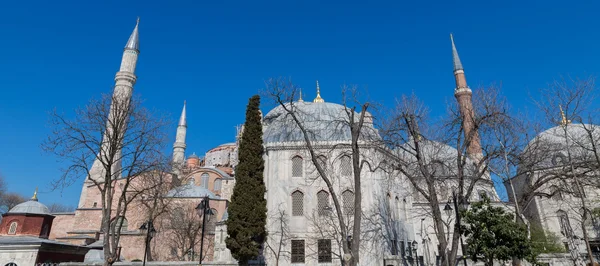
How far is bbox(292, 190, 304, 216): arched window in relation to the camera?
67.2ft

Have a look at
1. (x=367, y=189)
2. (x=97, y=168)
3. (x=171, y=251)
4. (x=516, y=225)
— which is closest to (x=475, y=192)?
(x=367, y=189)

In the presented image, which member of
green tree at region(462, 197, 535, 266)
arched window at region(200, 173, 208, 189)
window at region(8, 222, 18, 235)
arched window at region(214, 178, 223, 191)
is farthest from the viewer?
arched window at region(200, 173, 208, 189)

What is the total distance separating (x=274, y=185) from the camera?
68.9ft

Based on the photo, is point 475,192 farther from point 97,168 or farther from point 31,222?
point 97,168

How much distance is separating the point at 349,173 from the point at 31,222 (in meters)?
18.6

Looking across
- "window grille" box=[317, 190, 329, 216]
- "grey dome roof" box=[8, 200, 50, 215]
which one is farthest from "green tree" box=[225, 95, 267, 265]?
"grey dome roof" box=[8, 200, 50, 215]

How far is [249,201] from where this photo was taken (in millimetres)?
18172

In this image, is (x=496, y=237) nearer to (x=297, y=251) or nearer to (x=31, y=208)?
(x=297, y=251)

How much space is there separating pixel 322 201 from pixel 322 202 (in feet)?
0.18

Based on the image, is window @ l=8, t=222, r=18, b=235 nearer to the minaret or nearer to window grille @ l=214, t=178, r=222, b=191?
window grille @ l=214, t=178, r=222, b=191

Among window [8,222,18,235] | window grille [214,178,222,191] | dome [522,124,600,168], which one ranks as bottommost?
window [8,222,18,235]

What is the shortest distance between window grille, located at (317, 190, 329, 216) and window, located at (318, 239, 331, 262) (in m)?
1.49

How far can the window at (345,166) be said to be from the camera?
21158mm

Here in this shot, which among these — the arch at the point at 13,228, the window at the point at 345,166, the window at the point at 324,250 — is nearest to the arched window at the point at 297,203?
the window at the point at 324,250
